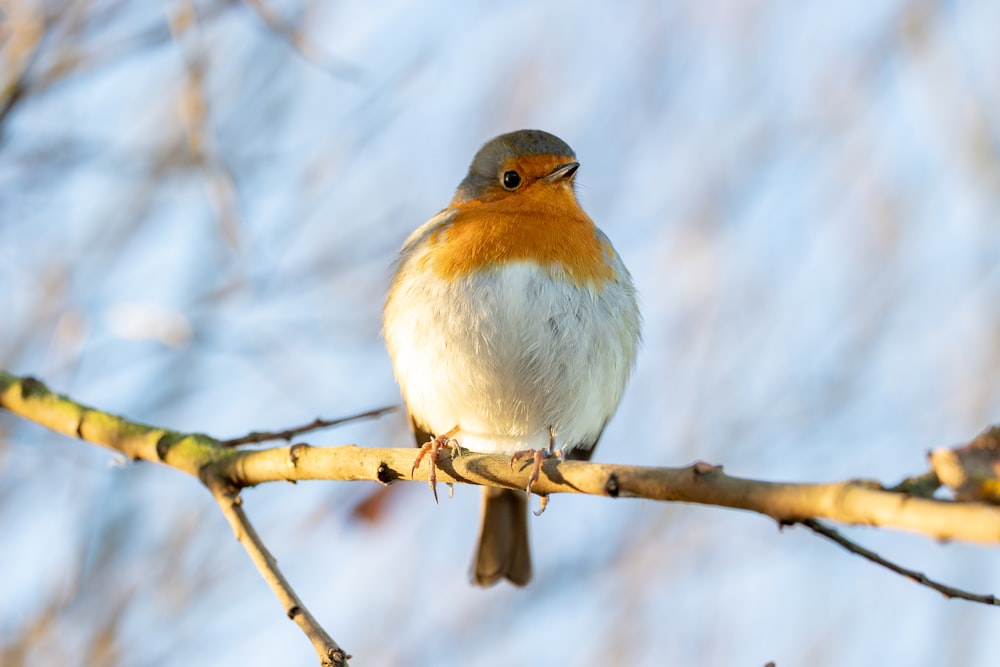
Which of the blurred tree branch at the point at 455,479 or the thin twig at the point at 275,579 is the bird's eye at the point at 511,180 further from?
the thin twig at the point at 275,579

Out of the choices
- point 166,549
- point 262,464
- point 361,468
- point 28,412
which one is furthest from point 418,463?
point 166,549

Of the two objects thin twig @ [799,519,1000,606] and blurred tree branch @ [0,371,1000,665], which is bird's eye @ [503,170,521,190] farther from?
thin twig @ [799,519,1000,606]

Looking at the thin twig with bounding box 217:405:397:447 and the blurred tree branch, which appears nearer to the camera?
the blurred tree branch

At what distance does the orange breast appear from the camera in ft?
12.9

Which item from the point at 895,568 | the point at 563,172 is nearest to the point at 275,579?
the point at 895,568

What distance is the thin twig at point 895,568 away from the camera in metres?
1.75

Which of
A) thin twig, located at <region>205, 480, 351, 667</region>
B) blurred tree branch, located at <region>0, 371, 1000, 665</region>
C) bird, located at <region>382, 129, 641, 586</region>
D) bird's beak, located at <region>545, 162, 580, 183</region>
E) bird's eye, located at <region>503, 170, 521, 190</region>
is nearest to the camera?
blurred tree branch, located at <region>0, 371, 1000, 665</region>

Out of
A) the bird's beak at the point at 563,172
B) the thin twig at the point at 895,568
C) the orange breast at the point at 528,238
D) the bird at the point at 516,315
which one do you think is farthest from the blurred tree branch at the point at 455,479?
the bird's beak at the point at 563,172

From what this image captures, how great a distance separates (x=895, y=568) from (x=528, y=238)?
2403mm

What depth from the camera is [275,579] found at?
2541 mm

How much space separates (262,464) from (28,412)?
860mm

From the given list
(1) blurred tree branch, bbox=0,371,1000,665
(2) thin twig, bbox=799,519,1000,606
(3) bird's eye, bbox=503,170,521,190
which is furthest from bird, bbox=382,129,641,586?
(2) thin twig, bbox=799,519,1000,606

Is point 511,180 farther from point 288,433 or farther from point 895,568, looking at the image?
point 895,568

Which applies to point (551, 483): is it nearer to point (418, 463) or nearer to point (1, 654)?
point (418, 463)
